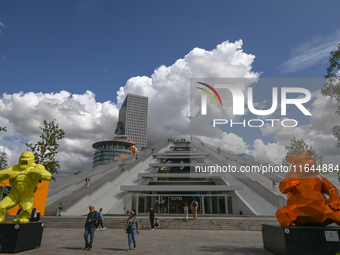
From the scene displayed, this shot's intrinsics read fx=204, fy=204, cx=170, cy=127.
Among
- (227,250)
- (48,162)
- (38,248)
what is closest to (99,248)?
(38,248)

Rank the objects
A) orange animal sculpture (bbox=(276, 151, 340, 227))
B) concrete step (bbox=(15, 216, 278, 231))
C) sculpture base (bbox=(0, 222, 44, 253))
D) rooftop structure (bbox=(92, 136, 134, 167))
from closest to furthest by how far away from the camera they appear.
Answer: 1. orange animal sculpture (bbox=(276, 151, 340, 227))
2. sculpture base (bbox=(0, 222, 44, 253))
3. concrete step (bbox=(15, 216, 278, 231))
4. rooftop structure (bbox=(92, 136, 134, 167))

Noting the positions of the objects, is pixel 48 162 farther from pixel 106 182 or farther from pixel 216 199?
pixel 216 199

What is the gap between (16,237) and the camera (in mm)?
6262

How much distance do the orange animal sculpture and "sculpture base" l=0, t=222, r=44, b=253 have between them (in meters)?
8.00

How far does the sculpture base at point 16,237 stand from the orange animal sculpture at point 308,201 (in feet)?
26.3

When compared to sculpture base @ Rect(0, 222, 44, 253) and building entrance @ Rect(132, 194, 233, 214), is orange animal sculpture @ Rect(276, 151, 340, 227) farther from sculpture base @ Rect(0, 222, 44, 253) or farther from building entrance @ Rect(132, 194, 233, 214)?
building entrance @ Rect(132, 194, 233, 214)

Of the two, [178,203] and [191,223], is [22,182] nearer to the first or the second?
[191,223]

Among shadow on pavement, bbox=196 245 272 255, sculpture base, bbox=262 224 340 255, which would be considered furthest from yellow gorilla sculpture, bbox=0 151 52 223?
sculpture base, bbox=262 224 340 255

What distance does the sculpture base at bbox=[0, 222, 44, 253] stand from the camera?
6199 mm

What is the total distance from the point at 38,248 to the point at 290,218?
26.9 ft

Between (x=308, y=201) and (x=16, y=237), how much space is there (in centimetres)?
886

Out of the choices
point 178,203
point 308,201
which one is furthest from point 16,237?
point 178,203

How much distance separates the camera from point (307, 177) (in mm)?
6246

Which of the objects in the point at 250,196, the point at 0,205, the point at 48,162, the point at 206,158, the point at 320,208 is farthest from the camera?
the point at 206,158
